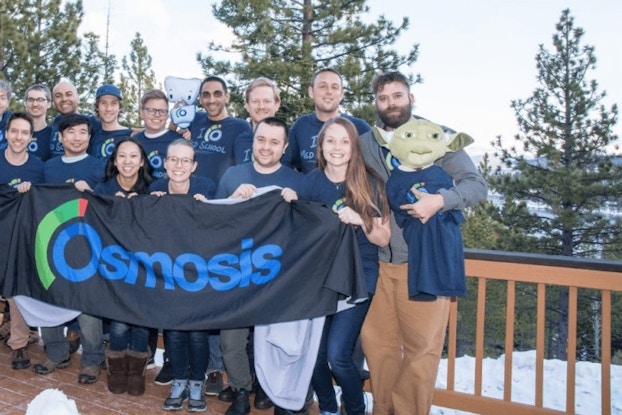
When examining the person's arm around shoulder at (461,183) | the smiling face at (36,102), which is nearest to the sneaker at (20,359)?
the smiling face at (36,102)

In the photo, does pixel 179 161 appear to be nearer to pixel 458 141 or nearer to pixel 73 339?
pixel 458 141

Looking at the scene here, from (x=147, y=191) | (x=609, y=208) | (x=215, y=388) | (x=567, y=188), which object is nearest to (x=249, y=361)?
(x=215, y=388)

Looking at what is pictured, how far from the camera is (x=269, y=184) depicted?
2.90m

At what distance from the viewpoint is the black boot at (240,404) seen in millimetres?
2967

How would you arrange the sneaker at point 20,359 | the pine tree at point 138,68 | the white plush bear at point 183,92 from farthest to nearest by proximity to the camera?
the pine tree at point 138,68 < the white plush bear at point 183,92 < the sneaker at point 20,359

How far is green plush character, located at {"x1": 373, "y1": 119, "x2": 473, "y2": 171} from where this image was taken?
2.54 meters

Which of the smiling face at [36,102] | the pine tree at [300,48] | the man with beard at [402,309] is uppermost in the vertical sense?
the pine tree at [300,48]

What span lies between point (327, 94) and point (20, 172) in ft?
6.72

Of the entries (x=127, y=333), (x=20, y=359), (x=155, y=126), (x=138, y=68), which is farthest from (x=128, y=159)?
(x=138, y=68)

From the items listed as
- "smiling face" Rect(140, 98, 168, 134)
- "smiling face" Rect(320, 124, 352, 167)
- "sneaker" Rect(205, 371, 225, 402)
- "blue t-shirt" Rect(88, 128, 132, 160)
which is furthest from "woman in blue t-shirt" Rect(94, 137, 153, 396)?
"smiling face" Rect(320, 124, 352, 167)

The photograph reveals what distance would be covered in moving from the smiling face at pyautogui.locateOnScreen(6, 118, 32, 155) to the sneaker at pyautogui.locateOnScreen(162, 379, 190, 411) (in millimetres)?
1837

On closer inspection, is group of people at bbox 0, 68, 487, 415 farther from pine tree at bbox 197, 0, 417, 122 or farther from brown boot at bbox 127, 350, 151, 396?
pine tree at bbox 197, 0, 417, 122

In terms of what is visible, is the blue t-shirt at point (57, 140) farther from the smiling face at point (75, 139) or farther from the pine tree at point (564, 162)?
the pine tree at point (564, 162)

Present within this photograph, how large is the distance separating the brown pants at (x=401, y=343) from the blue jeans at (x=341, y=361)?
0.36ft
